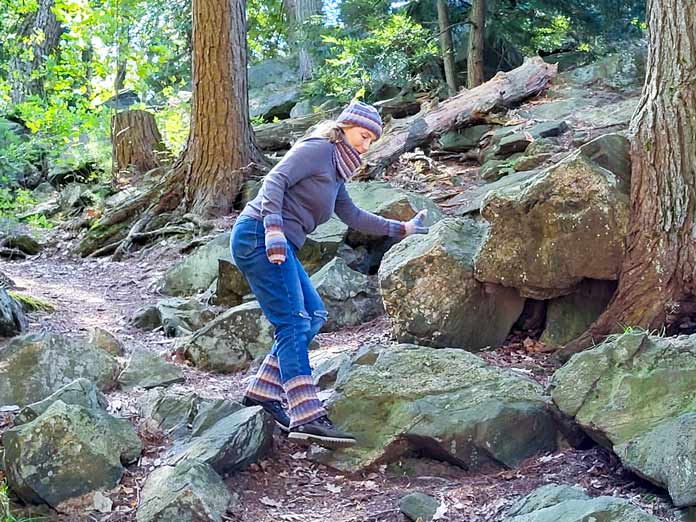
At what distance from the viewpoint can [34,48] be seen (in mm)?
16328

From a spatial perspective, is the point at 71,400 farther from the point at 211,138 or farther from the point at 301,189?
the point at 211,138

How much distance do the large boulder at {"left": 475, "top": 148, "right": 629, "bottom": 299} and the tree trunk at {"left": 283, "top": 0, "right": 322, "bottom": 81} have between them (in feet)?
31.3

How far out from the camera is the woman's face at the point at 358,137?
394cm

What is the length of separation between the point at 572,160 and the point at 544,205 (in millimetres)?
342

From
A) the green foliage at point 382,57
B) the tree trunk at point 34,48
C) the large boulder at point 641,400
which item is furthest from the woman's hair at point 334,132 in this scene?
the tree trunk at point 34,48

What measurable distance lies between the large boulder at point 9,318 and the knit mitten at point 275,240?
7.84 feet

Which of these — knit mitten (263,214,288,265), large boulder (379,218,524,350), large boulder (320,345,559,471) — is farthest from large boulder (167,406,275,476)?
large boulder (379,218,524,350)

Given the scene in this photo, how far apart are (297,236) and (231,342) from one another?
72.4 inches

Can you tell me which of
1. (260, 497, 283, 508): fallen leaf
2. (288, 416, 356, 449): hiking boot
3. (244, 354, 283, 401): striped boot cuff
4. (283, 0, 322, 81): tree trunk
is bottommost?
(260, 497, 283, 508): fallen leaf

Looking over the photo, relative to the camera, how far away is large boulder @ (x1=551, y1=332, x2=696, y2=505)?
117 inches

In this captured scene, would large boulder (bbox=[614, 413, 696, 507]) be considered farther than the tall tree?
No

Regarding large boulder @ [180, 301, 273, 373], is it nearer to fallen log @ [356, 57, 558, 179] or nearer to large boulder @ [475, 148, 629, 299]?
large boulder @ [475, 148, 629, 299]

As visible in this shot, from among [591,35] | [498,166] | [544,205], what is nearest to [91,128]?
[498,166]

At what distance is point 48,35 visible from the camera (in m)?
16.5
